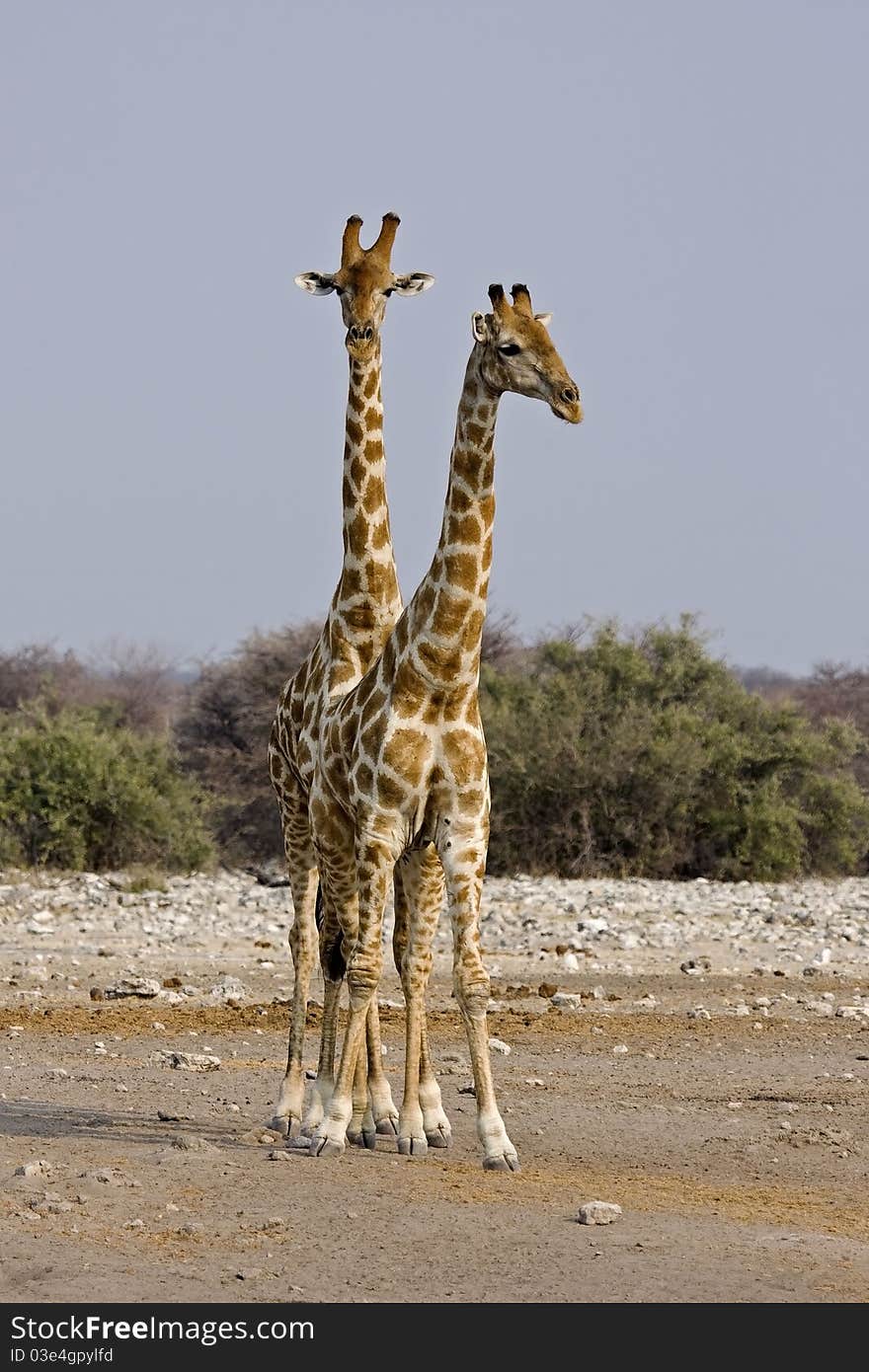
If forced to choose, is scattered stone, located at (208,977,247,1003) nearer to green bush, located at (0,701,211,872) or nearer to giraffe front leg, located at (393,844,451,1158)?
giraffe front leg, located at (393,844,451,1158)

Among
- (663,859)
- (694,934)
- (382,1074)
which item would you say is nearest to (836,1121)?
(382,1074)

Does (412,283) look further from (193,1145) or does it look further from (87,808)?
(87,808)

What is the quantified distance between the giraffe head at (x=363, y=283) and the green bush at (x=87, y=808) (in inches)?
507

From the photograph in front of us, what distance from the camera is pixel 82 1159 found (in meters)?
7.33

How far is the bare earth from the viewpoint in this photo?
572 centimetres

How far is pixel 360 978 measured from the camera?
297 inches

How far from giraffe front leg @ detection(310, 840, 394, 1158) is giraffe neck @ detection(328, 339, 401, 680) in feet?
4.20

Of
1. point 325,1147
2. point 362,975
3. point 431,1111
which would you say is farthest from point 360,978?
point 431,1111

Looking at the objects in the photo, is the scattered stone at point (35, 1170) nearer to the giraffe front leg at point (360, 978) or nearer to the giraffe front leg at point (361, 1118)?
the giraffe front leg at point (360, 978)

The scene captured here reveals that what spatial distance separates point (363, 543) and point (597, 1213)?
345 centimetres

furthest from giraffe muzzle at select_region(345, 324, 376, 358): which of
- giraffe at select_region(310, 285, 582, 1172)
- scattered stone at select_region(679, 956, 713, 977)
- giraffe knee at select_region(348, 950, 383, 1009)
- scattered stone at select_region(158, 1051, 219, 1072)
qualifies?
scattered stone at select_region(679, 956, 713, 977)
